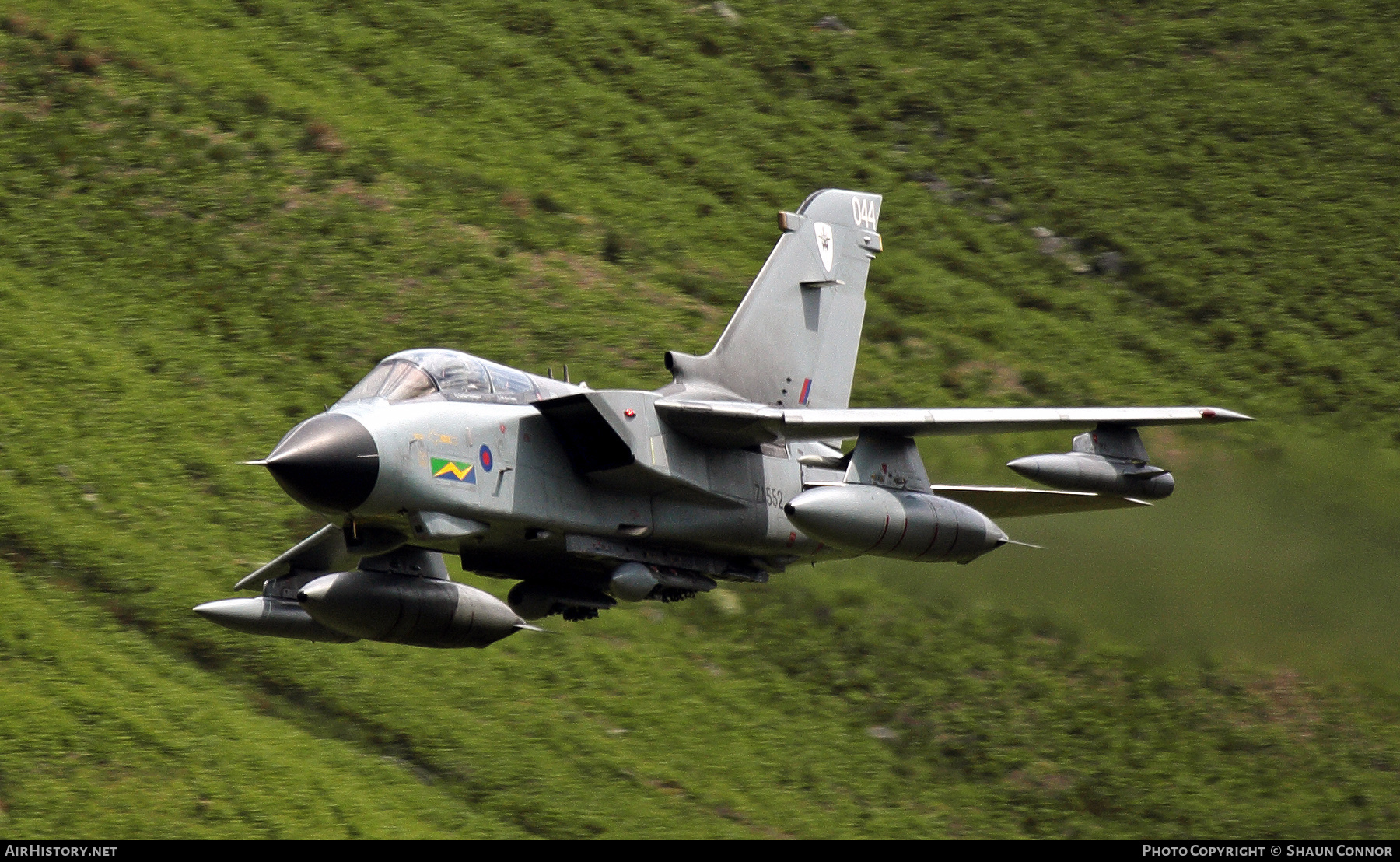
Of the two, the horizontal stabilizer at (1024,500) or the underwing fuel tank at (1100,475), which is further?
the horizontal stabilizer at (1024,500)

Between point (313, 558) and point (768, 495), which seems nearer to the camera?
point (768, 495)

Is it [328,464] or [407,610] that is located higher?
[328,464]

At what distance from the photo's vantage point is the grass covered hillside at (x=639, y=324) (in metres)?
22.5

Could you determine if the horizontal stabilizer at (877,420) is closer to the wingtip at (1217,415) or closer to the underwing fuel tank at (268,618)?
the wingtip at (1217,415)

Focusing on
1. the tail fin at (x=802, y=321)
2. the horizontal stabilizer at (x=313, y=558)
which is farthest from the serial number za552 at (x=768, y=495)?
the horizontal stabilizer at (x=313, y=558)

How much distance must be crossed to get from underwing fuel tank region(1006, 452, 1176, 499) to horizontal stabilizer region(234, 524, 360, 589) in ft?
28.8

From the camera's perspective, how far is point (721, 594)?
87.7ft

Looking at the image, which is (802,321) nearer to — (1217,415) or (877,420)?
(877,420)

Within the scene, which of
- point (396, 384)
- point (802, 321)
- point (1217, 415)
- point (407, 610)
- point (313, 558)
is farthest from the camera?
point (802, 321)

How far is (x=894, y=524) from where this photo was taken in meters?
17.3

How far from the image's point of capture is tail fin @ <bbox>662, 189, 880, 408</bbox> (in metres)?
20.1

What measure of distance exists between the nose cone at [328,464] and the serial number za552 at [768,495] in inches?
199

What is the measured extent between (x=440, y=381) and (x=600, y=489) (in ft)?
7.33

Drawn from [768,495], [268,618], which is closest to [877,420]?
[768,495]
